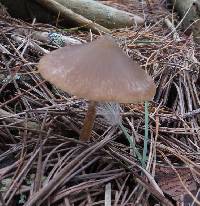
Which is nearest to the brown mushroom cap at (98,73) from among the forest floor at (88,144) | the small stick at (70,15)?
the forest floor at (88,144)

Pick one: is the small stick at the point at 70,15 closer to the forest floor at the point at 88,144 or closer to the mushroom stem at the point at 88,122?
the forest floor at the point at 88,144

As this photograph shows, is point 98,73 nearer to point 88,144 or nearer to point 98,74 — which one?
point 98,74

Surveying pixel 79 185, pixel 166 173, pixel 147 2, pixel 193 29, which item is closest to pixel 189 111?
pixel 166 173

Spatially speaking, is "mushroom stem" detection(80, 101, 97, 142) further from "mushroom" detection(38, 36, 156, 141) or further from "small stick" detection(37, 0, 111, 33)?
"small stick" detection(37, 0, 111, 33)

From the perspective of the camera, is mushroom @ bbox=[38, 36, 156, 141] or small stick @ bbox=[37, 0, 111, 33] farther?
small stick @ bbox=[37, 0, 111, 33]

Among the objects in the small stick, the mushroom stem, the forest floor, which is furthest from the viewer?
the small stick

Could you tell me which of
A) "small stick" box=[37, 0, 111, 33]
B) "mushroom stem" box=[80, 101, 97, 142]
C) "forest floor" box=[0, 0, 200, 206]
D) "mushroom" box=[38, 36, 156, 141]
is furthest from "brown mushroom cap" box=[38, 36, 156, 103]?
"small stick" box=[37, 0, 111, 33]
